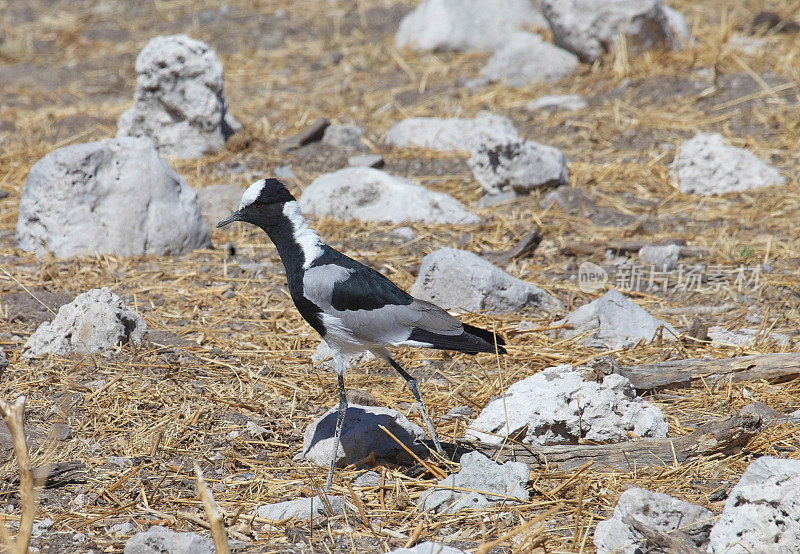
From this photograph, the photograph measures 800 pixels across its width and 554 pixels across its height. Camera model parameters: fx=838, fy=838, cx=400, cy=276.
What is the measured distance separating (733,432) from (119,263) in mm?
4247

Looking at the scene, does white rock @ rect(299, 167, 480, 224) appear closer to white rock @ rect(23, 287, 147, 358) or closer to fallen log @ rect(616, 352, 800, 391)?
white rock @ rect(23, 287, 147, 358)

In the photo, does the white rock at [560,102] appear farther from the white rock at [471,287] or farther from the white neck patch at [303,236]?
the white neck patch at [303,236]

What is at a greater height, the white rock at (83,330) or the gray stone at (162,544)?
the gray stone at (162,544)

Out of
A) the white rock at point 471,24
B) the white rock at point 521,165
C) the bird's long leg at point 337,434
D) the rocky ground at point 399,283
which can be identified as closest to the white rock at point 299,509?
the rocky ground at point 399,283

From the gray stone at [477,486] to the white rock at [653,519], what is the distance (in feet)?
1.56

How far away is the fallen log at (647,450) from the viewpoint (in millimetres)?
3466

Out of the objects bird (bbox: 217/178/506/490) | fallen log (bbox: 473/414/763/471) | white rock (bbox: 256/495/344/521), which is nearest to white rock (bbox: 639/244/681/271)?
fallen log (bbox: 473/414/763/471)

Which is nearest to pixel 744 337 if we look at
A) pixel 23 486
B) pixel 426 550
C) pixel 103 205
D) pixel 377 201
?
pixel 426 550

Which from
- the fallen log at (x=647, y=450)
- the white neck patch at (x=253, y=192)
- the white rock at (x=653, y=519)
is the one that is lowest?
the fallen log at (x=647, y=450)

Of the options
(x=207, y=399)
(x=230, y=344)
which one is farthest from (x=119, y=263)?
(x=207, y=399)

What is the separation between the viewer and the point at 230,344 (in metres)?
4.88

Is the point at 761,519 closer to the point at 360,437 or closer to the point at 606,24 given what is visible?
the point at 360,437

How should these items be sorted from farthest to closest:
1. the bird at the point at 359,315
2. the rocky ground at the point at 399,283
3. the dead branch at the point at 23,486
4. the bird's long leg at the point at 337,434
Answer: the bird at the point at 359,315 < the bird's long leg at the point at 337,434 < the rocky ground at the point at 399,283 < the dead branch at the point at 23,486

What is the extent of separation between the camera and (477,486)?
133 inches
